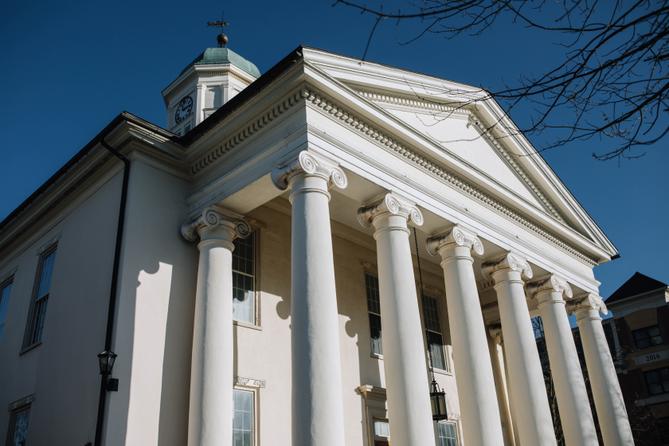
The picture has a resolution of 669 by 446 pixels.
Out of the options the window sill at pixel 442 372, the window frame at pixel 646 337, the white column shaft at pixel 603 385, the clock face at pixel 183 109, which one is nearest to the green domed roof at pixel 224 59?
the clock face at pixel 183 109

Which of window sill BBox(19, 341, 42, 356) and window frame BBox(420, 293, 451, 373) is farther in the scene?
window frame BBox(420, 293, 451, 373)

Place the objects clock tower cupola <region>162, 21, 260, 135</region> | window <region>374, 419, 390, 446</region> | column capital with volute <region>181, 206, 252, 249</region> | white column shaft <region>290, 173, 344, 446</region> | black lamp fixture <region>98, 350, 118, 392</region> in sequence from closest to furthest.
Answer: white column shaft <region>290, 173, 344, 446</region>, black lamp fixture <region>98, 350, 118, 392</region>, column capital with volute <region>181, 206, 252, 249</region>, window <region>374, 419, 390, 446</region>, clock tower cupola <region>162, 21, 260, 135</region>

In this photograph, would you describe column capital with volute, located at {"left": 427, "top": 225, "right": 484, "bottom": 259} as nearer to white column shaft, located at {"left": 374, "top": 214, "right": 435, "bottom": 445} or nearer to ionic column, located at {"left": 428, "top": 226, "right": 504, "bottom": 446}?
ionic column, located at {"left": 428, "top": 226, "right": 504, "bottom": 446}

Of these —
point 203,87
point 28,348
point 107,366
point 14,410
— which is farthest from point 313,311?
point 203,87

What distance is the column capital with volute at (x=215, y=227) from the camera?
1333 centimetres

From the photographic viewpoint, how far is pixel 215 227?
1335 cm

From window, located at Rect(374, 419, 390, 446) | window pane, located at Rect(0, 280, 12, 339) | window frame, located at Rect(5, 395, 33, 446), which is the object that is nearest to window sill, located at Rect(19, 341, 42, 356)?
window frame, located at Rect(5, 395, 33, 446)

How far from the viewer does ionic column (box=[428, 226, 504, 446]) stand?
12984 millimetres

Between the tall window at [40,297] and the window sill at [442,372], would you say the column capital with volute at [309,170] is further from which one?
the window sill at [442,372]

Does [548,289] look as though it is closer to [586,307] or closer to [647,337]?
[586,307]

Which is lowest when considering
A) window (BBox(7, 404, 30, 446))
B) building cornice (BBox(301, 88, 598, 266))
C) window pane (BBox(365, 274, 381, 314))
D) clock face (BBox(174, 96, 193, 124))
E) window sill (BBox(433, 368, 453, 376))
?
→ window (BBox(7, 404, 30, 446))

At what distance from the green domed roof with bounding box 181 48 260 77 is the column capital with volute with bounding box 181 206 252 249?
14.0m

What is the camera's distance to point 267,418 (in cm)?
1346

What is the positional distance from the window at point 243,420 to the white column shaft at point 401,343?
333 cm
